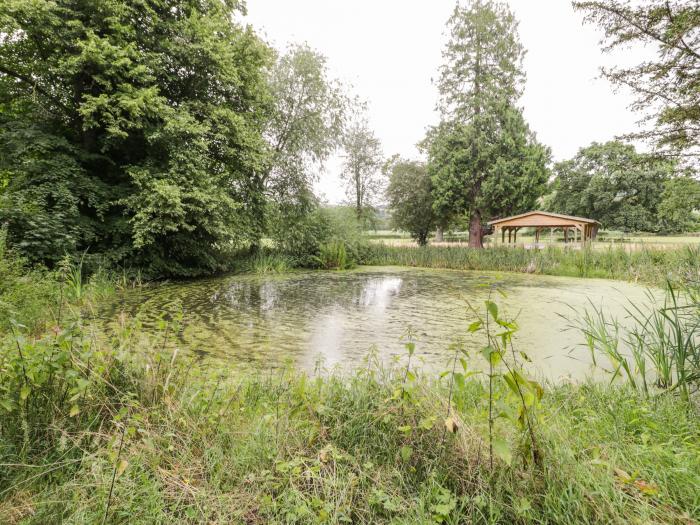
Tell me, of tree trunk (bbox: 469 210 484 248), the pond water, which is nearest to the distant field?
tree trunk (bbox: 469 210 484 248)

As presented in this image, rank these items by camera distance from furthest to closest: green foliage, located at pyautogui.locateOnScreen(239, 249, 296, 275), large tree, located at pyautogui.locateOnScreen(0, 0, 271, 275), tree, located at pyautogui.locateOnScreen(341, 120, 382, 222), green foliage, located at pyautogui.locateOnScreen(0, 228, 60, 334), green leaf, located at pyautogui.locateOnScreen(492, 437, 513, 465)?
tree, located at pyautogui.locateOnScreen(341, 120, 382, 222), green foliage, located at pyautogui.locateOnScreen(239, 249, 296, 275), large tree, located at pyautogui.locateOnScreen(0, 0, 271, 275), green foliage, located at pyautogui.locateOnScreen(0, 228, 60, 334), green leaf, located at pyautogui.locateOnScreen(492, 437, 513, 465)

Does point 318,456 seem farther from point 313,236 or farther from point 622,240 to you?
Answer: point 622,240

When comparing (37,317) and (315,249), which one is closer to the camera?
(37,317)

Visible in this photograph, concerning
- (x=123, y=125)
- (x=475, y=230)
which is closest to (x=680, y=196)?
(x=475, y=230)

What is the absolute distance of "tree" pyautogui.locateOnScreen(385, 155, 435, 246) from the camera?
21.3 meters

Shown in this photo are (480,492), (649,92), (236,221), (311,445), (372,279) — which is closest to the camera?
(480,492)

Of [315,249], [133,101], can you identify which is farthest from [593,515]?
[315,249]

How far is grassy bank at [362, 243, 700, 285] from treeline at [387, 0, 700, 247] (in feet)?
9.02

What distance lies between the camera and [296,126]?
15125 millimetres

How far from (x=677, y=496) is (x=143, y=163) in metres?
11.3

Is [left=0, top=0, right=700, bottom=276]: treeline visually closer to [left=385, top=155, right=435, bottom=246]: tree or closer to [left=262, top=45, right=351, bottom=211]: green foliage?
[left=262, top=45, right=351, bottom=211]: green foliage

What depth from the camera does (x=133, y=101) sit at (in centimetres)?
774

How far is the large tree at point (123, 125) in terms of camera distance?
749cm

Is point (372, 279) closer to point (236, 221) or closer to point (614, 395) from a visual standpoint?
point (236, 221)
